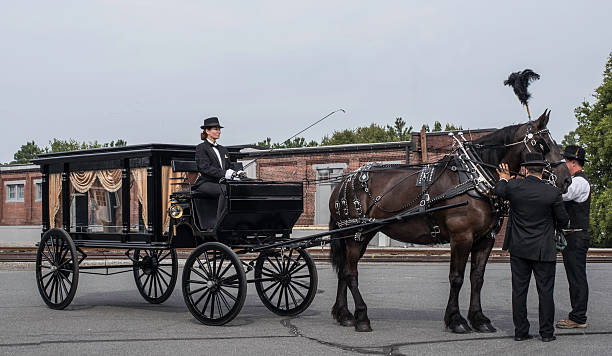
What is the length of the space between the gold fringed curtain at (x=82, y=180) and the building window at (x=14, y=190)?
3597 cm

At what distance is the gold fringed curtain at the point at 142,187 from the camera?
10117mm

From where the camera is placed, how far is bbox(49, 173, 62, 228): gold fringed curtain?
37.3 ft

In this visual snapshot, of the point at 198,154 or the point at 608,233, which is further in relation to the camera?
the point at 608,233

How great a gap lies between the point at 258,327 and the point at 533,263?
3.38 meters

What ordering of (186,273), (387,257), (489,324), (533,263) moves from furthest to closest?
(387,257)
(186,273)
(489,324)
(533,263)

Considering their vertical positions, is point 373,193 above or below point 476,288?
above

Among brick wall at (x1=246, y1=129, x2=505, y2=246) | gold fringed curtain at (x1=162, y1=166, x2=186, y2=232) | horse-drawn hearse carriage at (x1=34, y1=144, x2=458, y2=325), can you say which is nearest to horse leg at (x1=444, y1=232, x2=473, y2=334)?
horse-drawn hearse carriage at (x1=34, y1=144, x2=458, y2=325)

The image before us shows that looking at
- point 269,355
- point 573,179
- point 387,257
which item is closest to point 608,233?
point 387,257

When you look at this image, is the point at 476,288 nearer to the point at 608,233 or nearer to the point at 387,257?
the point at 387,257

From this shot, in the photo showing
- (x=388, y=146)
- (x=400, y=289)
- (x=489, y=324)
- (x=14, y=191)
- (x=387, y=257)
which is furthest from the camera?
(x=14, y=191)

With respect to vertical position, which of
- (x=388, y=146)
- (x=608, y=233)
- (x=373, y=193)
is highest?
(x=388, y=146)

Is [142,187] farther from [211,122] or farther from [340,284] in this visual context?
[340,284]

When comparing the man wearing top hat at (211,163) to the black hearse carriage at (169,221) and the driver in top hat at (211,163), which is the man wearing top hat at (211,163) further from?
the black hearse carriage at (169,221)

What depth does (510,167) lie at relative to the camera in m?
8.37
